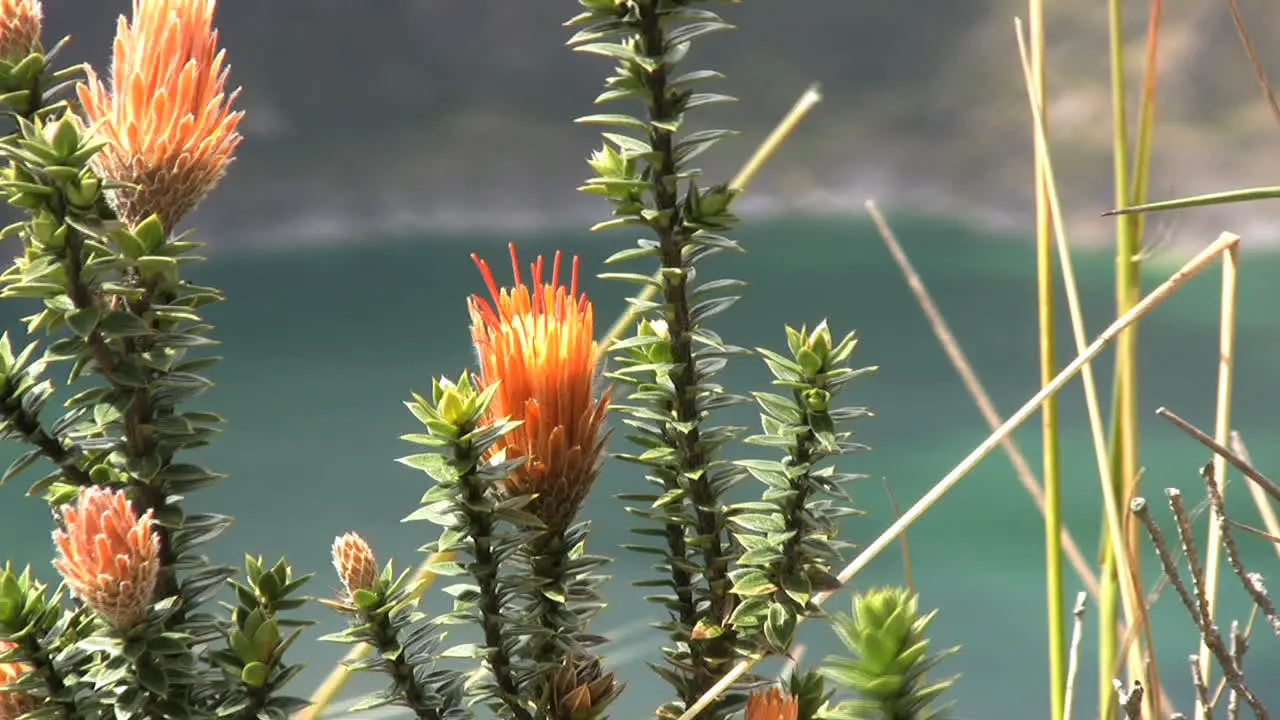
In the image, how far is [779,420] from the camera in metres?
0.23

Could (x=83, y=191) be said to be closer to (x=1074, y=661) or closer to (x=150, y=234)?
(x=150, y=234)

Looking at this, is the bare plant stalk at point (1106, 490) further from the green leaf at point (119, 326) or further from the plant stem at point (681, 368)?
the green leaf at point (119, 326)

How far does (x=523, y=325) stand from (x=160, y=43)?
7 centimetres

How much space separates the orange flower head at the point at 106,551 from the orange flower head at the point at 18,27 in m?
0.08

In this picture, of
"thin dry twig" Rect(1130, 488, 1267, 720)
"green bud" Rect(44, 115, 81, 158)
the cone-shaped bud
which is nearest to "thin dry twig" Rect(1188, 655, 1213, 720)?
"thin dry twig" Rect(1130, 488, 1267, 720)

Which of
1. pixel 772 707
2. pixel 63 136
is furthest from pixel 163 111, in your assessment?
pixel 772 707

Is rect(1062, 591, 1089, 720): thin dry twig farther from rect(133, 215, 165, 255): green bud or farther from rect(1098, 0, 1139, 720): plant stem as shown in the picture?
rect(133, 215, 165, 255): green bud

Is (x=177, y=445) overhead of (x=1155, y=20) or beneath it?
beneath

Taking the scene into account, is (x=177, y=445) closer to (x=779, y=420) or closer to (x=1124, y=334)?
(x=779, y=420)

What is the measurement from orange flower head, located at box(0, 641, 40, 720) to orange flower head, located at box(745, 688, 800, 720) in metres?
0.12

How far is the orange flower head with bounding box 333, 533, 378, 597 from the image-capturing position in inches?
8.8

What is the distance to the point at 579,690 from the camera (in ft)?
0.77

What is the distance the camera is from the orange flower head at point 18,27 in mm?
228

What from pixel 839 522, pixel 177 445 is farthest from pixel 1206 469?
Result: pixel 177 445
